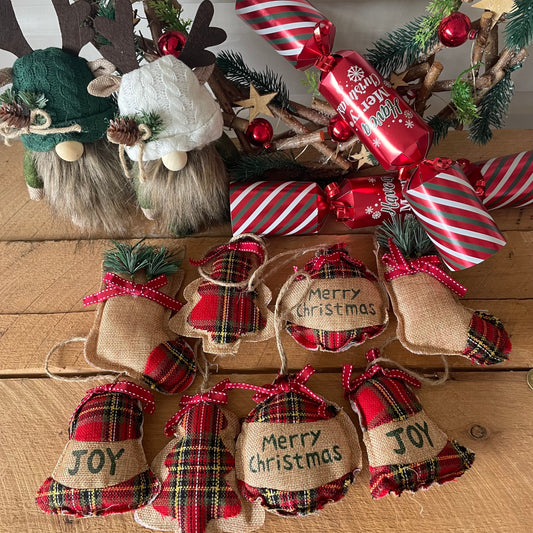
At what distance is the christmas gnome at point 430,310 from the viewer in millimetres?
667

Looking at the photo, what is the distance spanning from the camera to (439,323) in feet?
2.21

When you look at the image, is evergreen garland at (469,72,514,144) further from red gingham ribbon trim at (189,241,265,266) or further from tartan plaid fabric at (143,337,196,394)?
tartan plaid fabric at (143,337,196,394)

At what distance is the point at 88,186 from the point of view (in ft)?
2.38

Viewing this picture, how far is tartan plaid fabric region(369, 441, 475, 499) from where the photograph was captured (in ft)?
1.93

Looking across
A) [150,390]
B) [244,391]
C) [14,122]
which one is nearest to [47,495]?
[150,390]

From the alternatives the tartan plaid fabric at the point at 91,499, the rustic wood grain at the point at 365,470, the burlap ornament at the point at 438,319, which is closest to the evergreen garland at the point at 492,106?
the burlap ornament at the point at 438,319

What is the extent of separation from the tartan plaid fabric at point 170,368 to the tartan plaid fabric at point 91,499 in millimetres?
132

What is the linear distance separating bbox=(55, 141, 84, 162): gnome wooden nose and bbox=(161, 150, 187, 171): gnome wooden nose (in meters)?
0.13

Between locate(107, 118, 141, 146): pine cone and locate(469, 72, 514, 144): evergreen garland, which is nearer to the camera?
locate(107, 118, 141, 146): pine cone

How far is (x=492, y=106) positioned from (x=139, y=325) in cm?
69

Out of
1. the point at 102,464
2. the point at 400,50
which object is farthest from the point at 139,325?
the point at 400,50

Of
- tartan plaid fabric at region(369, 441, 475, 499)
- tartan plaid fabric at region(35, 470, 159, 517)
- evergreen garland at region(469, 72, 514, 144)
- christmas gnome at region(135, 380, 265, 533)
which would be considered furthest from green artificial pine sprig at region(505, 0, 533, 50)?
tartan plaid fabric at region(35, 470, 159, 517)

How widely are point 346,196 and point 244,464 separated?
47 cm

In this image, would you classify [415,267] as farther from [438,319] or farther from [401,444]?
[401,444]
